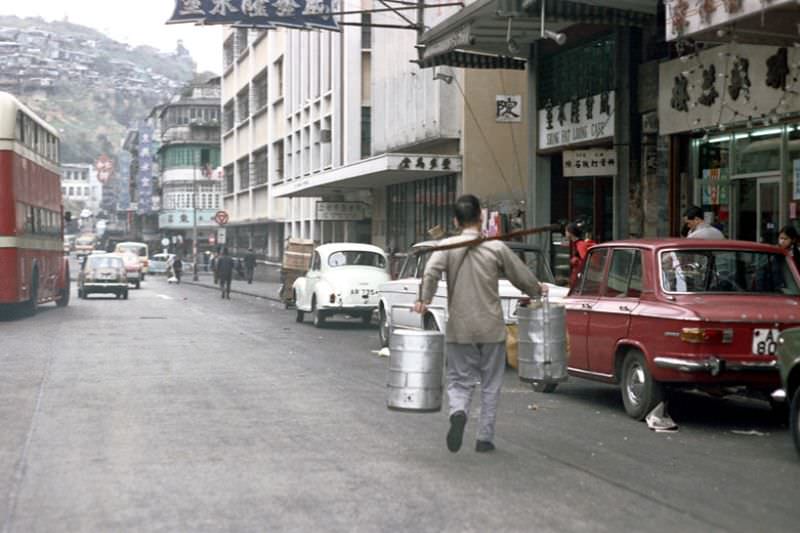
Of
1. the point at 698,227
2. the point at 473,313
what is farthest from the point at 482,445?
the point at 698,227

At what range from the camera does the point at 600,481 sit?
7.64 meters

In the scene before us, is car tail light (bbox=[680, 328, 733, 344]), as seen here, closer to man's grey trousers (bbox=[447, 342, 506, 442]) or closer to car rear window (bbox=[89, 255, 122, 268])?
man's grey trousers (bbox=[447, 342, 506, 442])

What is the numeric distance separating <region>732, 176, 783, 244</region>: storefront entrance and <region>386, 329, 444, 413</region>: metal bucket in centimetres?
1020

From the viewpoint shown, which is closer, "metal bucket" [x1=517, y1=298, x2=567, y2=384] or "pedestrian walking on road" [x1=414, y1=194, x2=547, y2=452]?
"pedestrian walking on road" [x1=414, y1=194, x2=547, y2=452]

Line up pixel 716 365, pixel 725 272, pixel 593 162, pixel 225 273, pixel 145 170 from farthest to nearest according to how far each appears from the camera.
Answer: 1. pixel 145 170
2. pixel 225 273
3. pixel 593 162
4. pixel 725 272
5. pixel 716 365

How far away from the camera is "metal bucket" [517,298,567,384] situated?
9.19 metres

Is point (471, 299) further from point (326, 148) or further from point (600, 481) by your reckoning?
point (326, 148)

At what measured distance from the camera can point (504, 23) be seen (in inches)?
854

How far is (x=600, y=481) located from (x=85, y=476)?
336 cm

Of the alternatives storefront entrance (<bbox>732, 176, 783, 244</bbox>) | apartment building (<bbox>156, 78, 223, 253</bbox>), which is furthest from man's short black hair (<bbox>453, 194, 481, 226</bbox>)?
apartment building (<bbox>156, 78, 223, 253</bbox>)

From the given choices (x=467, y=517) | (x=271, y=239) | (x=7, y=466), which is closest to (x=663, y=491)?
(x=467, y=517)

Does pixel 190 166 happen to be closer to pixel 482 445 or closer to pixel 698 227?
pixel 698 227

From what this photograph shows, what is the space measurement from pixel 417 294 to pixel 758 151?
604 cm

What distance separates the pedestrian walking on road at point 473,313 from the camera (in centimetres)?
855
